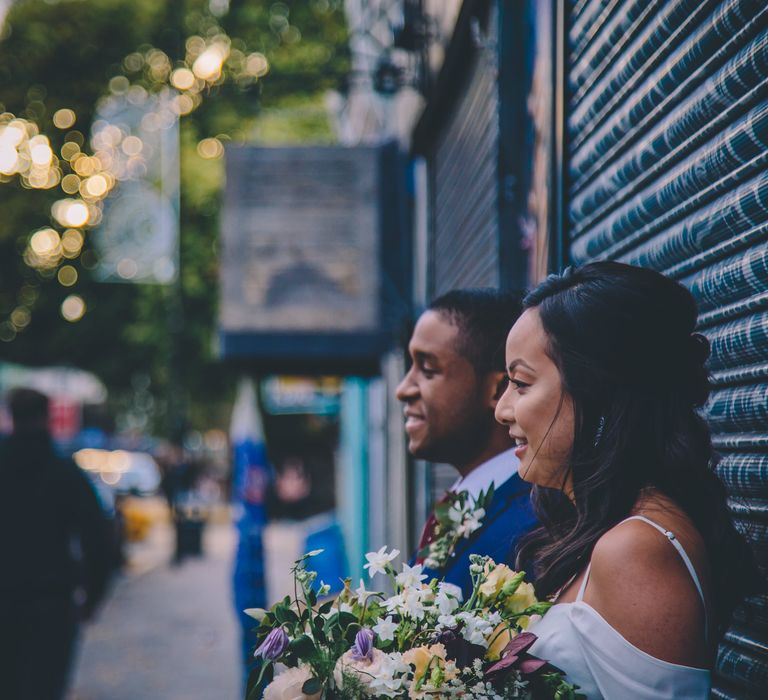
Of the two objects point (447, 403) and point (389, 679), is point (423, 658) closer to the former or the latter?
point (389, 679)

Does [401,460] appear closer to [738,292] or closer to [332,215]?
[332,215]

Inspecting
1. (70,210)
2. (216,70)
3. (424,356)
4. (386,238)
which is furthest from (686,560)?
(70,210)

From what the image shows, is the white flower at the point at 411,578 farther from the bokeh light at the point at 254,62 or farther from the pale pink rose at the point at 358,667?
the bokeh light at the point at 254,62

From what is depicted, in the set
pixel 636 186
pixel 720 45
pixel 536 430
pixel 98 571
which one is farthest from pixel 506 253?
pixel 98 571

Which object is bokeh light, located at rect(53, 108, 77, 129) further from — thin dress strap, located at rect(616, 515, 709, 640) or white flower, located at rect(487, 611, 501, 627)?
thin dress strap, located at rect(616, 515, 709, 640)

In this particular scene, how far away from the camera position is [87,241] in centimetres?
2731

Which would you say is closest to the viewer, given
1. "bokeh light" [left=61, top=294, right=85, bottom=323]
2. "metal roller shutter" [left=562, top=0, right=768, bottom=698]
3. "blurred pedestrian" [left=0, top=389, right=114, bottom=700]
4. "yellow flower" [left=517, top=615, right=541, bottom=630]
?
"yellow flower" [left=517, top=615, right=541, bottom=630]

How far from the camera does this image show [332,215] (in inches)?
292

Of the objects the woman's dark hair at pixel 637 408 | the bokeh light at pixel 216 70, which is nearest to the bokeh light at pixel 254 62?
the bokeh light at pixel 216 70

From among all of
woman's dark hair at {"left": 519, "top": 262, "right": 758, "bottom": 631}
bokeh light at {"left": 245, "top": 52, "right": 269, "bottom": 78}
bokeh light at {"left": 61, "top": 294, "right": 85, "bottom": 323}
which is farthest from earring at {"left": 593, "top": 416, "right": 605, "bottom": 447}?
bokeh light at {"left": 61, "top": 294, "right": 85, "bottom": 323}

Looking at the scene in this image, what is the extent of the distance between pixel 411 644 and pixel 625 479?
0.46 m

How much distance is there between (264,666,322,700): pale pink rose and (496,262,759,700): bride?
Result: 1.26 ft

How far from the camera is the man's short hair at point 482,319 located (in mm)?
2691

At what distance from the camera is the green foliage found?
22.8 meters
